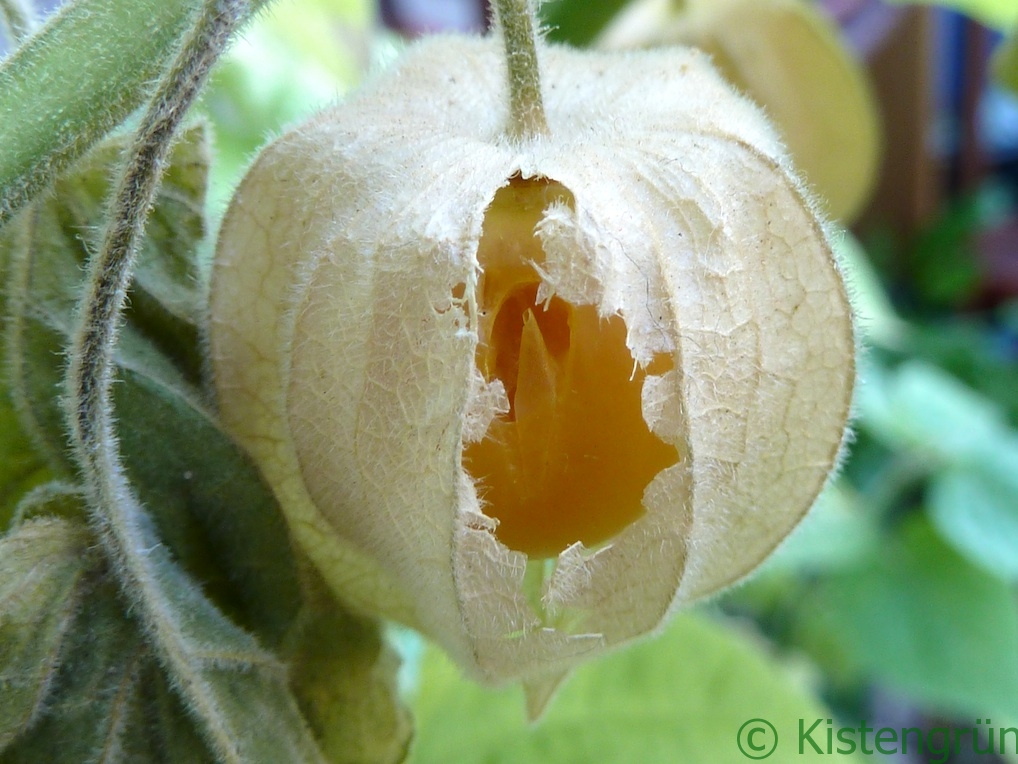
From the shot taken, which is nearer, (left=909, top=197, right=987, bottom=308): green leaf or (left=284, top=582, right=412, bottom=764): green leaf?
(left=284, top=582, right=412, bottom=764): green leaf

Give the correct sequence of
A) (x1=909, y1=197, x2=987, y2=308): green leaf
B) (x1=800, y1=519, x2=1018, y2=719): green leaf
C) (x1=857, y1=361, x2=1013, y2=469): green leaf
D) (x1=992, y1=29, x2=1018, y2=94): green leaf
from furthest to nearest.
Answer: (x1=909, y1=197, x2=987, y2=308): green leaf
(x1=857, y1=361, x2=1013, y2=469): green leaf
(x1=800, y1=519, x2=1018, y2=719): green leaf
(x1=992, y1=29, x2=1018, y2=94): green leaf

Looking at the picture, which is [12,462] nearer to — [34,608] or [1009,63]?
[34,608]

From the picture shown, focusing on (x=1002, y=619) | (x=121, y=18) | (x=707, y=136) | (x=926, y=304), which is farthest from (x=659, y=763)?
(x=926, y=304)

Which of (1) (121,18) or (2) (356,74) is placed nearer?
(1) (121,18)

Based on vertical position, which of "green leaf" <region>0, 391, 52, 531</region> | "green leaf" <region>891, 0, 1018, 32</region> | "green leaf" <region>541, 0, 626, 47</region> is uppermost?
"green leaf" <region>891, 0, 1018, 32</region>

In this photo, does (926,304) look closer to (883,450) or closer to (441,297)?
(883,450)

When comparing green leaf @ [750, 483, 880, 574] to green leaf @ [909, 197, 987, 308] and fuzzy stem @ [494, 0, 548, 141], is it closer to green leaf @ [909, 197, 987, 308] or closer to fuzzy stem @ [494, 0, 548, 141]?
fuzzy stem @ [494, 0, 548, 141]

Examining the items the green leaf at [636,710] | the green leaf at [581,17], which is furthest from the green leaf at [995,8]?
the green leaf at [636,710]

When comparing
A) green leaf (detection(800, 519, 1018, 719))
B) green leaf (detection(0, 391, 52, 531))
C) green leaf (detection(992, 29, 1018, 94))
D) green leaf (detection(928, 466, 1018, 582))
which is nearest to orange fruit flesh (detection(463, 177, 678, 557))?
green leaf (detection(0, 391, 52, 531))
